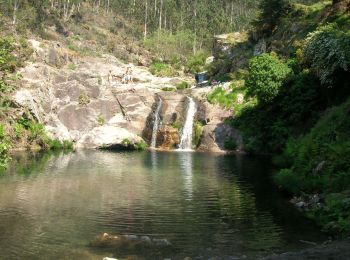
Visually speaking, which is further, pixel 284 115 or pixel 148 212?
pixel 284 115

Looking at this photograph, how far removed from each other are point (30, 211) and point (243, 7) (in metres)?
122

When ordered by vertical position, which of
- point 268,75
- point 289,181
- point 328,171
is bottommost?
point 289,181

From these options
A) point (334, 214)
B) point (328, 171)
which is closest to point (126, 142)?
point (328, 171)

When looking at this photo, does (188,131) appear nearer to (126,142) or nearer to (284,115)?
(126,142)

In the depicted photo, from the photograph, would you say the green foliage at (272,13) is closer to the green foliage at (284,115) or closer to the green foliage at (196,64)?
the green foliage at (284,115)

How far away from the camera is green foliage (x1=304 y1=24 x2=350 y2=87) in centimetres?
3453

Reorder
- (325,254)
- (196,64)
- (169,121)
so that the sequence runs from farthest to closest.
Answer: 1. (196,64)
2. (169,121)
3. (325,254)

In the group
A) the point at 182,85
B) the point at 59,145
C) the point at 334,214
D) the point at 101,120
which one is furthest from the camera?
the point at 182,85

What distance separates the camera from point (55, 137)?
180 feet

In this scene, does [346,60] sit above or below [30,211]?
above

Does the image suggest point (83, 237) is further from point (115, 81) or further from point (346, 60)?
point (115, 81)

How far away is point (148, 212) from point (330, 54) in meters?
21.3

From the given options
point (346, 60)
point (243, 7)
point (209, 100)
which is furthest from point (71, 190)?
point (243, 7)

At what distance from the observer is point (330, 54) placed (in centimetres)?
3547
